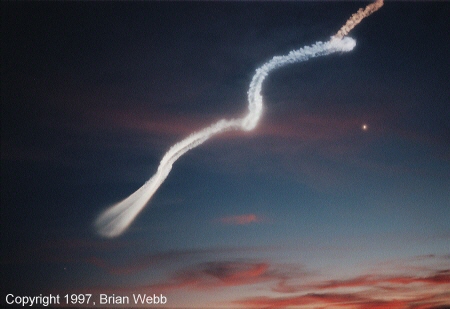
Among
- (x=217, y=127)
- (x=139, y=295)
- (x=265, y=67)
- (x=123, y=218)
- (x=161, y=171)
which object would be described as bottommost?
(x=139, y=295)

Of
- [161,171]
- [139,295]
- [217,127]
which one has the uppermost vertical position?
[217,127]

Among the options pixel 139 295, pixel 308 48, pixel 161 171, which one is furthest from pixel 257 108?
pixel 139 295

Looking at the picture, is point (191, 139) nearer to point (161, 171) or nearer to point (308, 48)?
point (161, 171)

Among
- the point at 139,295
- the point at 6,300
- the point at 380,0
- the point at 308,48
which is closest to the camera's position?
the point at 380,0

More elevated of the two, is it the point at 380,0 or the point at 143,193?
the point at 380,0

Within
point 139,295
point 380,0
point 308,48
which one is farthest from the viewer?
point 139,295

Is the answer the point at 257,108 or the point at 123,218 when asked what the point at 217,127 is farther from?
the point at 123,218

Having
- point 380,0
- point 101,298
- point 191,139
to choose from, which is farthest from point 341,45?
point 101,298

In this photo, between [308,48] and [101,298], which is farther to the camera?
[101,298]

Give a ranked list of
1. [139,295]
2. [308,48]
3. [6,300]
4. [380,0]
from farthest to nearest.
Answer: [6,300] < [139,295] < [308,48] < [380,0]
